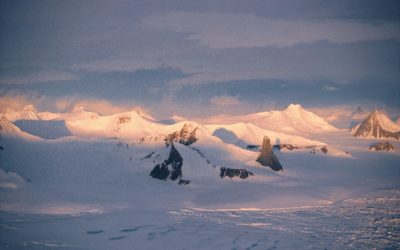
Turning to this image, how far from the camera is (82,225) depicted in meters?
96.7

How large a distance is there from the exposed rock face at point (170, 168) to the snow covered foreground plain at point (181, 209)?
127 inches

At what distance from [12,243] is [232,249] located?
39.1 m

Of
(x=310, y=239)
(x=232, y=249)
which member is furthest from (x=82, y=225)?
(x=310, y=239)

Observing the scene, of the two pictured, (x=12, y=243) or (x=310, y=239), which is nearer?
(x=12, y=243)

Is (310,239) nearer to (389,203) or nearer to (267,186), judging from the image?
(389,203)

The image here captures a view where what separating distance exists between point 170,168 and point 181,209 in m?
58.8

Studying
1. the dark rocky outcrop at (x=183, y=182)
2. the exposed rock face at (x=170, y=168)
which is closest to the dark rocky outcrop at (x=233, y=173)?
the exposed rock face at (x=170, y=168)

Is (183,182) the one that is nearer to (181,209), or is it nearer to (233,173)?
(233,173)

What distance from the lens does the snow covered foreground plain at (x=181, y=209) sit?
81625 millimetres

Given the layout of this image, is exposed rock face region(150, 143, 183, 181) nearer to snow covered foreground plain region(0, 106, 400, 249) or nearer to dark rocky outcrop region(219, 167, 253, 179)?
snow covered foreground plain region(0, 106, 400, 249)

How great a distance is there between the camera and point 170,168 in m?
182

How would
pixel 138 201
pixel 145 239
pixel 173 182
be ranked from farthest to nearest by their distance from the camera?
pixel 173 182 → pixel 138 201 → pixel 145 239

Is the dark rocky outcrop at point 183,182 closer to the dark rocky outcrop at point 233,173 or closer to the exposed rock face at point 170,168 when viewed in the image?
the exposed rock face at point 170,168

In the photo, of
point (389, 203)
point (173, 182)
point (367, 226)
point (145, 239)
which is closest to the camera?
point (145, 239)
